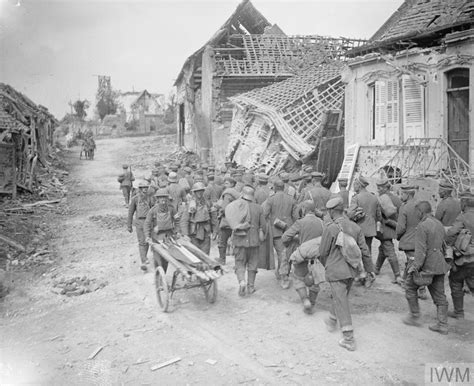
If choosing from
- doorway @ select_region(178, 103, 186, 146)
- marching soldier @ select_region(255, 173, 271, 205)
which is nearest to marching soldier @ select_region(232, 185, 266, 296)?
marching soldier @ select_region(255, 173, 271, 205)

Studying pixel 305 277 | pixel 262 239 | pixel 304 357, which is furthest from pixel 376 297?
pixel 304 357

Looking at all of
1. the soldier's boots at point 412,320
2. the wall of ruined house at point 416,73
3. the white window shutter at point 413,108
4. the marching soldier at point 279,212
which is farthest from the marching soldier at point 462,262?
the white window shutter at point 413,108

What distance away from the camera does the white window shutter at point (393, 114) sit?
13.8 meters

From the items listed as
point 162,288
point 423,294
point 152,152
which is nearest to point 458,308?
point 423,294

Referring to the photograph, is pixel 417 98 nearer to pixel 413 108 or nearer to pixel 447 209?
pixel 413 108

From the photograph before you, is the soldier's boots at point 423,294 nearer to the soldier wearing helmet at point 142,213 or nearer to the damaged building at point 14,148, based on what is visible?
the soldier wearing helmet at point 142,213

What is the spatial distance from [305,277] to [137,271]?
448 cm

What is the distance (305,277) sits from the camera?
7.04 metres

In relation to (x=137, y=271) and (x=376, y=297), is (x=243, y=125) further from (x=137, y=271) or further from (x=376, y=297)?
(x=376, y=297)

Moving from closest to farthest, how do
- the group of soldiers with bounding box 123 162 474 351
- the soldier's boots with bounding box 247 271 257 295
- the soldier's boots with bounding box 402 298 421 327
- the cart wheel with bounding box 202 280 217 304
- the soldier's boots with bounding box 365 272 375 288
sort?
the group of soldiers with bounding box 123 162 474 351, the soldier's boots with bounding box 402 298 421 327, the cart wheel with bounding box 202 280 217 304, the soldier's boots with bounding box 247 271 257 295, the soldier's boots with bounding box 365 272 375 288

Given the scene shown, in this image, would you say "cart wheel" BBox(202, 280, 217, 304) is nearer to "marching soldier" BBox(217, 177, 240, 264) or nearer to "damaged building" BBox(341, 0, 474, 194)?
"marching soldier" BBox(217, 177, 240, 264)

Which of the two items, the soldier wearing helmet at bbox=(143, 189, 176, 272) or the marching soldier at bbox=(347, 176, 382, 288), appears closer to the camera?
the marching soldier at bbox=(347, 176, 382, 288)

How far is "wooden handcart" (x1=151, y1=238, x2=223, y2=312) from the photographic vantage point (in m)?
6.93

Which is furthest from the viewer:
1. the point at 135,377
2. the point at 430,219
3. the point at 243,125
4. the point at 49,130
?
the point at 49,130
